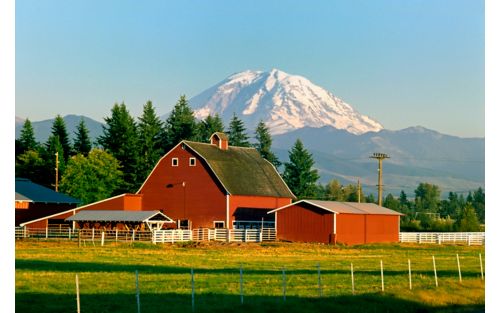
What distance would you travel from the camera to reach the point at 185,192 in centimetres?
8100

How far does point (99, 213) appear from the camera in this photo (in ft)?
237

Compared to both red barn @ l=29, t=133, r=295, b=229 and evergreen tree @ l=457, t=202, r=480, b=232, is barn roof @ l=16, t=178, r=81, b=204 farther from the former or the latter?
evergreen tree @ l=457, t=202, r=480, b=232

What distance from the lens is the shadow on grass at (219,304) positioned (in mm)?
27156

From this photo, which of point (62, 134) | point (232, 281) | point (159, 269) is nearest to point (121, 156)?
point (62, 134)

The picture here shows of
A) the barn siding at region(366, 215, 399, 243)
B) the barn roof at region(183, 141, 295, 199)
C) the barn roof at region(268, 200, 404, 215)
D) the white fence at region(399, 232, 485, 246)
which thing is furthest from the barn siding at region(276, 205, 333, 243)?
the white fence at region(399, 232, 485, 246)

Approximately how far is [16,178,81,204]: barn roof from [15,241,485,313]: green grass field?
19.9 meters

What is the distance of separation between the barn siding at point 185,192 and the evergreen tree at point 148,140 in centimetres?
2204

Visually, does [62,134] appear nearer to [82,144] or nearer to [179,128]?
[82,144]

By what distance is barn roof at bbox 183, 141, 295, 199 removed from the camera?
3187 inches

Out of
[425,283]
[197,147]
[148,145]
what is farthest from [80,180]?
[425,283]

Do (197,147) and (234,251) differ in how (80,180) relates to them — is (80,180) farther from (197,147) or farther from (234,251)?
(234,251)

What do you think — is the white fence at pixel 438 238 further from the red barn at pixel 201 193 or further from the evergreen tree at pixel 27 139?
the evergreen tree at pixel 27 139

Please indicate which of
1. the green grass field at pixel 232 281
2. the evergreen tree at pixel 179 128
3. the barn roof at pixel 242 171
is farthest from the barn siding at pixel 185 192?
the evergreen tree at pixel 179 128
